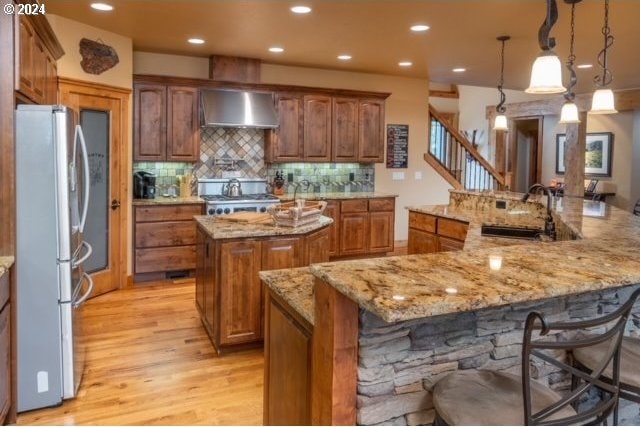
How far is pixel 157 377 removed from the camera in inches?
129

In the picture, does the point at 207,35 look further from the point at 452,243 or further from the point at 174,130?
the point at 452,243

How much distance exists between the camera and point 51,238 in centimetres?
276

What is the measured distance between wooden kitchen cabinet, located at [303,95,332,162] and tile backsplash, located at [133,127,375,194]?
1.08ft

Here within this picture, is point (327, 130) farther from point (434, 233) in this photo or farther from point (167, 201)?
point (434, 233)

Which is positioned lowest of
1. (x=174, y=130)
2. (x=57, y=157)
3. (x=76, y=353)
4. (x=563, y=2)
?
(x=76, y=353)

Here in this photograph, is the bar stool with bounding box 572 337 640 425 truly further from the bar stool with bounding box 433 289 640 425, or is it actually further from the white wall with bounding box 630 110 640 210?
the white wall with bounding box 630 110 640 210

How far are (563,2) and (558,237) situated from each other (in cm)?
183

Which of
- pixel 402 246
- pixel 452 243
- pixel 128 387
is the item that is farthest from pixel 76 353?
pixel 402 246

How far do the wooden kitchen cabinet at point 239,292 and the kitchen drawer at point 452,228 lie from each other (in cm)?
193

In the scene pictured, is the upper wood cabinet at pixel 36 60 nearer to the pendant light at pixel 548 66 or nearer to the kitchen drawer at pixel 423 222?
the pendant light at pixel 548 66

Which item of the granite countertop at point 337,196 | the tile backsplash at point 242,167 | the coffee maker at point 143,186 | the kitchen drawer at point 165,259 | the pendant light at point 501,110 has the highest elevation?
the pendant light at point 501,110

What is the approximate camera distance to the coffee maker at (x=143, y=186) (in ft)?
18.9

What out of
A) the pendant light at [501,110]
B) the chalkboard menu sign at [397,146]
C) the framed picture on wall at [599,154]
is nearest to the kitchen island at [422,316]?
the pendant light at [501,110]

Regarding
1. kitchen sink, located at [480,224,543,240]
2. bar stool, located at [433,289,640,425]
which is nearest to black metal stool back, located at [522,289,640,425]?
bar stool, located at [433,289,640,425]
